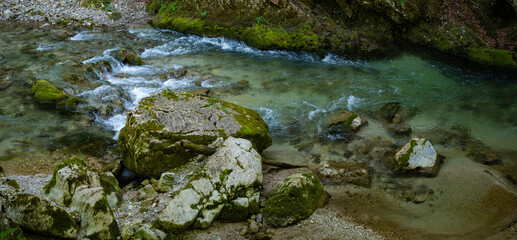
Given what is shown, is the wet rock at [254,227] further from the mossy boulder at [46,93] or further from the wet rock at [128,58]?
the wet rock at [128,58]

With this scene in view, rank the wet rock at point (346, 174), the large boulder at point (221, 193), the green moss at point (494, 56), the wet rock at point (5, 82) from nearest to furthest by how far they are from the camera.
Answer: the large boulder at point (221, 193) < the wet rock at point (346, 174) < the wet rock at point (5, 82) < the green moss at point (494, 56)

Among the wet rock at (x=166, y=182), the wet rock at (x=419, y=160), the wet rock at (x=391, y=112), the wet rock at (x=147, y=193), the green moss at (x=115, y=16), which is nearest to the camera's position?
the wet rock at (x=147, y=193)

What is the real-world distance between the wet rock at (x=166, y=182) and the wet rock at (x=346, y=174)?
12.5 feet

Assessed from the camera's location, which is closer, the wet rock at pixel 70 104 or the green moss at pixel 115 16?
the wet rock at pixel 70 104

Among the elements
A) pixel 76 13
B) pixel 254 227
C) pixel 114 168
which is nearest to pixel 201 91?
pixel 114 168

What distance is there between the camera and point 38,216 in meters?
4.99

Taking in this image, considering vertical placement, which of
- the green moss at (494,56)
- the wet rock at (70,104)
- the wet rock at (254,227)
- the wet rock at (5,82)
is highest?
the green moss at (494,56)

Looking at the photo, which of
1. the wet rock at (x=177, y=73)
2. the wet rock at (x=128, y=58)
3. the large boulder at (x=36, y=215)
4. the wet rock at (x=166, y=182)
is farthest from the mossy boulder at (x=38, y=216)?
the wet rock at (x=128, y=58)

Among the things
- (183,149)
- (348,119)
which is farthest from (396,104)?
(183,149)

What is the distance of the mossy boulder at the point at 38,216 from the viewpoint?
16.1 feet

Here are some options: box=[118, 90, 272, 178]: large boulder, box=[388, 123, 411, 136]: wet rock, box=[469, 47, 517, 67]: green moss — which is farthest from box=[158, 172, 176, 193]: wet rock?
box=[469, 47, 517, 67]: green moss

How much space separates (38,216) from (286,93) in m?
9.70

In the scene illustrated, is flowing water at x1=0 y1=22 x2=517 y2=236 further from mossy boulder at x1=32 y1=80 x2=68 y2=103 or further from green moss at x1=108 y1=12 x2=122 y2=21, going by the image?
green moss at x1=108 y1=12 x2=122 y2=21

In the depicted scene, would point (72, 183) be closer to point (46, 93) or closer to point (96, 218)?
point (96, 218)
